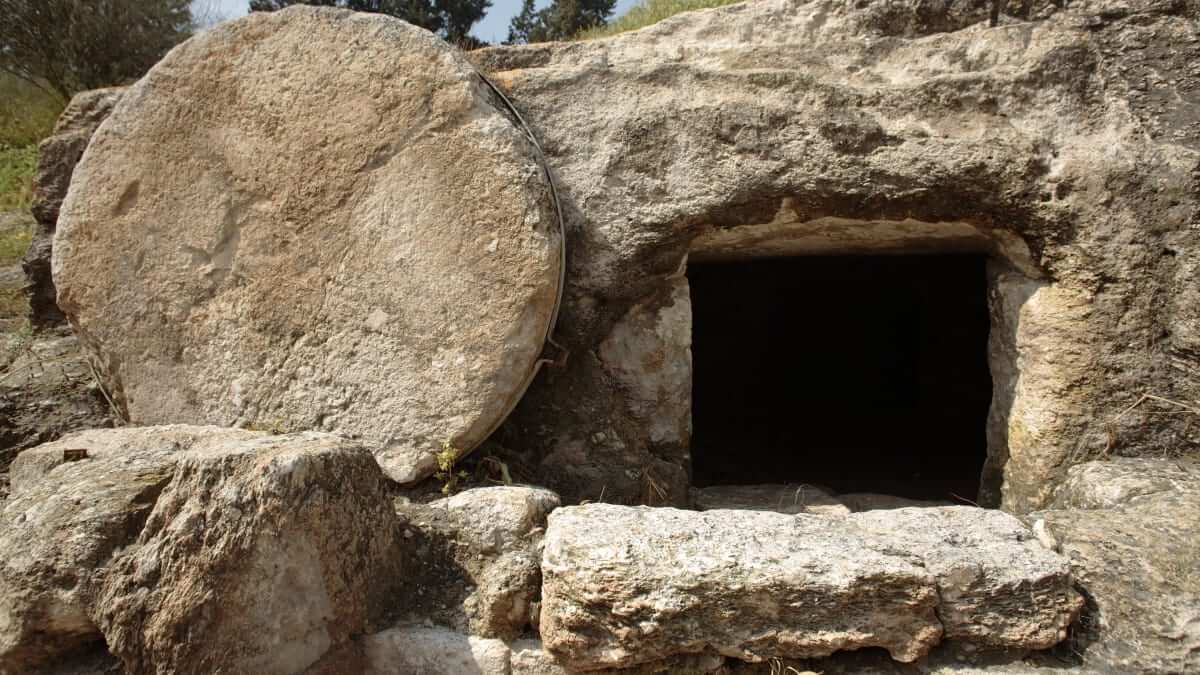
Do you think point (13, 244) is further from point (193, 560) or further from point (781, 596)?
point (781, 596)

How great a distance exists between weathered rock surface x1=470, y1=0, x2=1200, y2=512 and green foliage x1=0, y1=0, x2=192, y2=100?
23.8 ft

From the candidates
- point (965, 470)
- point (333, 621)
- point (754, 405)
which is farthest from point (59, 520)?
point (754, 405)

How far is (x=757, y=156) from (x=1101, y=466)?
1.21 metres

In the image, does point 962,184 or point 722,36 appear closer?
point 962,184

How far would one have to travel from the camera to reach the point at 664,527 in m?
1.59

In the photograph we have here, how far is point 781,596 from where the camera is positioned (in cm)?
147

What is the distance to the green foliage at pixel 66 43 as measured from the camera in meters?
7.32

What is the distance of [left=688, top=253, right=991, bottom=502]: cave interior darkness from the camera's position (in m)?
4.38

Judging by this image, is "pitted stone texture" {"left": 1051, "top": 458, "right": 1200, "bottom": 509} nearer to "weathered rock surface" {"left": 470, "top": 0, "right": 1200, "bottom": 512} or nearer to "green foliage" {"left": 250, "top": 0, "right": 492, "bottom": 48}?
"weathered rock surface" {"left": 470, "top": 0, "right": 1200, "bottom": 512}

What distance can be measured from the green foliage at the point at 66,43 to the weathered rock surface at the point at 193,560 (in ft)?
24.4

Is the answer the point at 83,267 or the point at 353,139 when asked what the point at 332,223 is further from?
the point at 83,267

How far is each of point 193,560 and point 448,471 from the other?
753mm

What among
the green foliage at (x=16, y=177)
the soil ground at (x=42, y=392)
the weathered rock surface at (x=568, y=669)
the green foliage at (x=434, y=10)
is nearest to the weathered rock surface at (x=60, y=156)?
the soil ground at (x=42, y=392)

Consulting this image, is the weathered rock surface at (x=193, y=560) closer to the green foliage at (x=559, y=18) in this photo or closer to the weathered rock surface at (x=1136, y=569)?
the weathered rock surface at (x=1136, y=569)
